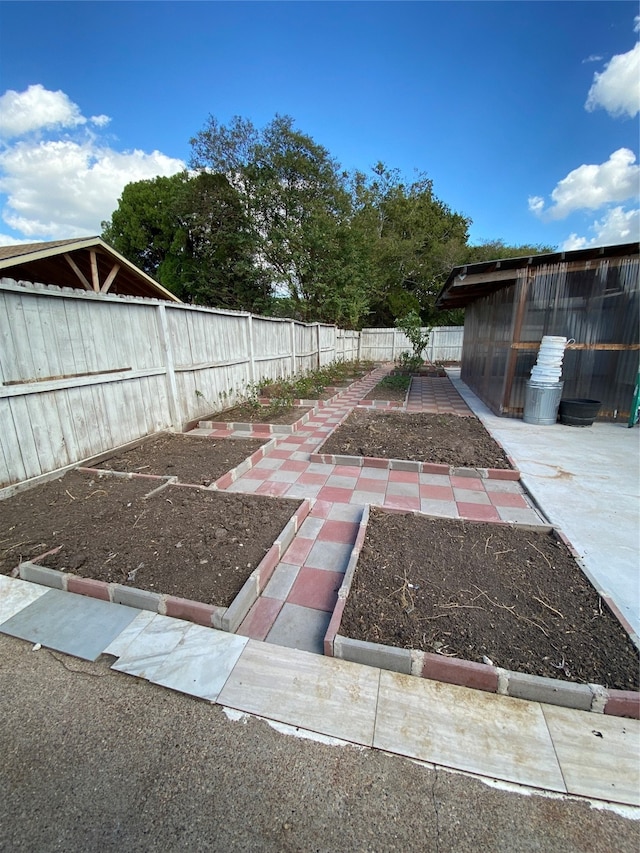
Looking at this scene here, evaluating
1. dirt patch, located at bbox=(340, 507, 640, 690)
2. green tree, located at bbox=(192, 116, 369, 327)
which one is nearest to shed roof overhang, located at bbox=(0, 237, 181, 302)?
dirt patch, located at bbox=(340, 507, 640, 690)

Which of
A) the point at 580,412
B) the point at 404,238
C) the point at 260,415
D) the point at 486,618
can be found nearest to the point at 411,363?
the point at 580,412

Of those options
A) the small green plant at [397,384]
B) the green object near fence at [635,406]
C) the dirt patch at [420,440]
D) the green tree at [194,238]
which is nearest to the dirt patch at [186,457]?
the dirt patch at [420,440]

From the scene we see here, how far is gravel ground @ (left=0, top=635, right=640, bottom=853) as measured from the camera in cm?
109

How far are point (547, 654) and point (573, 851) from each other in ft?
2.40

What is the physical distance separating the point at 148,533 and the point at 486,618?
234cm

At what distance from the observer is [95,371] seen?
13.3 ft

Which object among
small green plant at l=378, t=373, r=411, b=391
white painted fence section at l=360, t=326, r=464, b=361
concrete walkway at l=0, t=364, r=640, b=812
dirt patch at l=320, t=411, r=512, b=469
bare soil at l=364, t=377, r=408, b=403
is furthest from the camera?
white painted fence section at l=360, t=326, r=464, b=361

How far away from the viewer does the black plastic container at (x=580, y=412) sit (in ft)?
18.9

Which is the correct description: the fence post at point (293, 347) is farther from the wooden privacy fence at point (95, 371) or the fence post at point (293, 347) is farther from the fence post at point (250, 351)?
the wooden privacy fence at point (95, 371)

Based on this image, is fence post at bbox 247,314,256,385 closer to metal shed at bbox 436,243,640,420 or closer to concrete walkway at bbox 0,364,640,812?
metal shed at bbox 436,243,640,420

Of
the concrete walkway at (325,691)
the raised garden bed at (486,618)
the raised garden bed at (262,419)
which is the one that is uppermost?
the raised garden bed at (262,419)

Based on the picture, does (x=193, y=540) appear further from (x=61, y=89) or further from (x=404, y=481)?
(x=61, y=89)

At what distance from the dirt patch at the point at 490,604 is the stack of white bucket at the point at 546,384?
411 cm

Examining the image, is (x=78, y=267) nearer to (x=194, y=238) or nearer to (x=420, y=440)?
(x=420, y=440)
